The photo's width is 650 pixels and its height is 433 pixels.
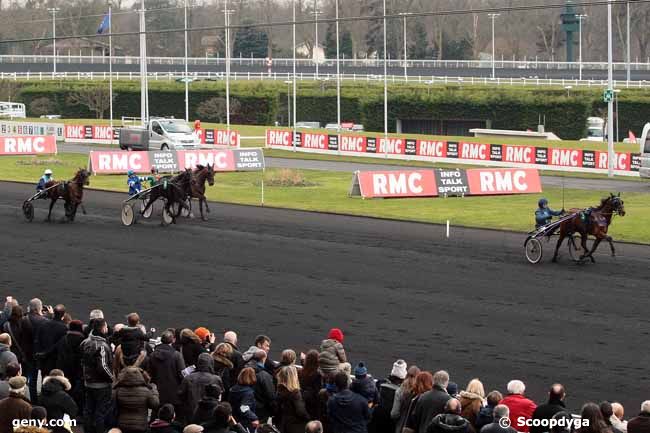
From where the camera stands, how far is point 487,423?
966 centimetres

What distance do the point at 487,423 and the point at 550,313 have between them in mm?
9095

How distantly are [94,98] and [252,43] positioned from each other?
151 feet

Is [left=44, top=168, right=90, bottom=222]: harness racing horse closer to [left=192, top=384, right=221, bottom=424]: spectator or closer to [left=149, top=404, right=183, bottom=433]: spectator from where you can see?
[left=192, top=384, right=221, bottom=424]: spectator

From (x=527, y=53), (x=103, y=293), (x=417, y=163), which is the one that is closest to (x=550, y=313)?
(x=103, y=293)

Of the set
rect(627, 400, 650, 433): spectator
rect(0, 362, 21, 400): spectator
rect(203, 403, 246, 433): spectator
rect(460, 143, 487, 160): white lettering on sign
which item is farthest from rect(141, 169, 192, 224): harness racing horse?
rect(460, 143, 487, 160): white lettering on sign

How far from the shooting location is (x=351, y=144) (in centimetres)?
5403

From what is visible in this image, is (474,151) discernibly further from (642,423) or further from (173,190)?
(642,423)

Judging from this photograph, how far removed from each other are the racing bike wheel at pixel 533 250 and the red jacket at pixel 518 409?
43.5 ft

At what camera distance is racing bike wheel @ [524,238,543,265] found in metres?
23.3

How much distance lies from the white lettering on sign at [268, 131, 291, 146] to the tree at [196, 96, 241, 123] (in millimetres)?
23204

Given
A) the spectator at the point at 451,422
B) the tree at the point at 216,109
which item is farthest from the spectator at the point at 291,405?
the tree at the point at 216,109

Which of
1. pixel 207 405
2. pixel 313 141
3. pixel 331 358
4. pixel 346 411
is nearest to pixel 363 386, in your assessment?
pixel 346 411

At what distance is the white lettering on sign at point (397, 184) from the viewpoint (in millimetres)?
34906

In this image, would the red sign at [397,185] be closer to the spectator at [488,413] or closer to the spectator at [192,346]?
the spectator at [192,346]
